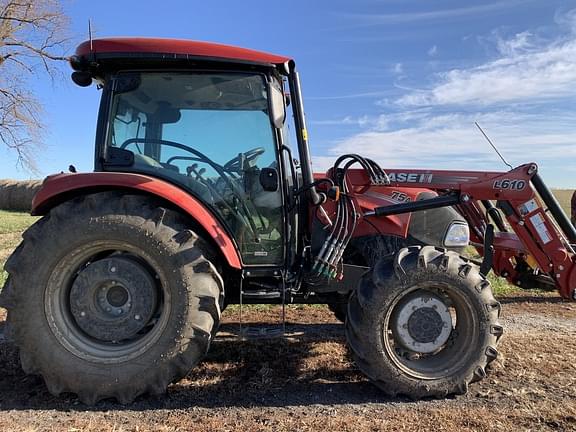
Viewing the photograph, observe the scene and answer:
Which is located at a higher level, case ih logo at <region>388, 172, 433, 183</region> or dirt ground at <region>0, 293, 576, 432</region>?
case ih logo at <region>388, 172, 433, 183</region>

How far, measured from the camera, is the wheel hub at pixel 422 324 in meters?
3.60

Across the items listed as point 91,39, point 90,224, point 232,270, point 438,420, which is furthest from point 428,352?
point 91,39

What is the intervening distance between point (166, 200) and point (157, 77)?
0.93 meters

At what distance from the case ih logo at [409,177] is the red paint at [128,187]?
1.63 metres

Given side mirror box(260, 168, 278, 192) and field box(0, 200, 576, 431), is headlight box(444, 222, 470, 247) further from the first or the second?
side mirror box(260, 168, 278, 192)

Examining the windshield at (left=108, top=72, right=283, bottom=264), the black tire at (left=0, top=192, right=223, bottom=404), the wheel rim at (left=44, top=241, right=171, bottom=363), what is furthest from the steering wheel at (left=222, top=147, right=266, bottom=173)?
the wheel rim at (left=44, top=241, right=171, bottom=363)

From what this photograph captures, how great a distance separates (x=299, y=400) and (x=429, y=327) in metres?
1.07

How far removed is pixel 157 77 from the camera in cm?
368

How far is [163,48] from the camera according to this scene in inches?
138

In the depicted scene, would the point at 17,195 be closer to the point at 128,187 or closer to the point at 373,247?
the point at 128,187

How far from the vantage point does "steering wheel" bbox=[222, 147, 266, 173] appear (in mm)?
3771

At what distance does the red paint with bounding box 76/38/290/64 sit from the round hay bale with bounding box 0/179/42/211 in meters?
34.6

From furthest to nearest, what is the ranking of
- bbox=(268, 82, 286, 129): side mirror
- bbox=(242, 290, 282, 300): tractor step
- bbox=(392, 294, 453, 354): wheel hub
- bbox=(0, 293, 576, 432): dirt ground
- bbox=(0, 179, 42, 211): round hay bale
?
bbox=(0, 179, 42, 211): round hay bale
bbox=(242, 290, 282, 300): tractor step
bbox=(268, 82, 286, 129): side mirror
bbox=(392, 294, 453, 354): wheel hub
bbox=(0, 293, 576, 432): dirt ground

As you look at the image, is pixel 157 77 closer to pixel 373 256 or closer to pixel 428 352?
pixel 373 256
